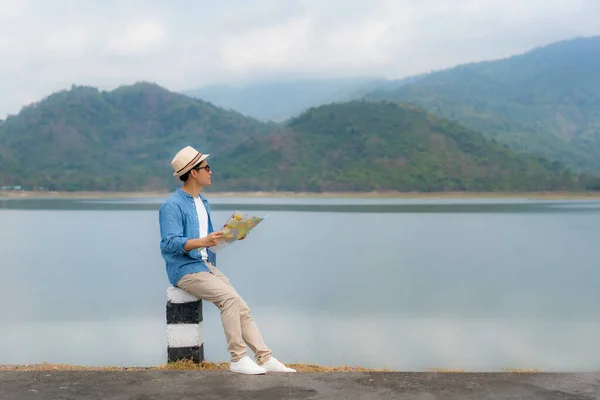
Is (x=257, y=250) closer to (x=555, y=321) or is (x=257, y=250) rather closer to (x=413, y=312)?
(x=413, y=312)

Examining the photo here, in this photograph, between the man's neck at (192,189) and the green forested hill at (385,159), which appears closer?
the man's neck at (192,189)

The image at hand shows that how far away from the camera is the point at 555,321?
17797 mm

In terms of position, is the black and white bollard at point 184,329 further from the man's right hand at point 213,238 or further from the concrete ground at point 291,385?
the man's right hand at point 213,238

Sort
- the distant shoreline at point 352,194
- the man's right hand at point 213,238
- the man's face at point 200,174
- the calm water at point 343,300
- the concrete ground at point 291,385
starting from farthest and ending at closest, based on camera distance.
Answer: the distant shoreline at point 352,194 < the calm water at point 343,300 < the man's face at point 200,174 < the man's right hand at point 213,238 < the concrete ground at point 291,385

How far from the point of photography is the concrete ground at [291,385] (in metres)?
5.19

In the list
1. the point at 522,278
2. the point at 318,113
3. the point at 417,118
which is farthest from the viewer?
Answer: the point at 318,113

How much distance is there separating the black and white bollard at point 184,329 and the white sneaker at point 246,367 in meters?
0.54

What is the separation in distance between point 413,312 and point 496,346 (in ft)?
18.3

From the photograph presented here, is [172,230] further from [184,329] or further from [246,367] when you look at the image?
[246,367]

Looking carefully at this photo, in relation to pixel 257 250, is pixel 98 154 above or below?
above

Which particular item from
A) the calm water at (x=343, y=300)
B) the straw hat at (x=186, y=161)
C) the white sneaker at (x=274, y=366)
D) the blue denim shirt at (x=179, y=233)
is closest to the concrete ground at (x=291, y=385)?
the white sneaker at (x=274, y=366)

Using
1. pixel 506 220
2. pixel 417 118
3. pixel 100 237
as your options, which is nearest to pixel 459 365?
pixel 100 237

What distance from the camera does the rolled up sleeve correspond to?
5980 mm

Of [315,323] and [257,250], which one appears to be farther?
[257,250]
